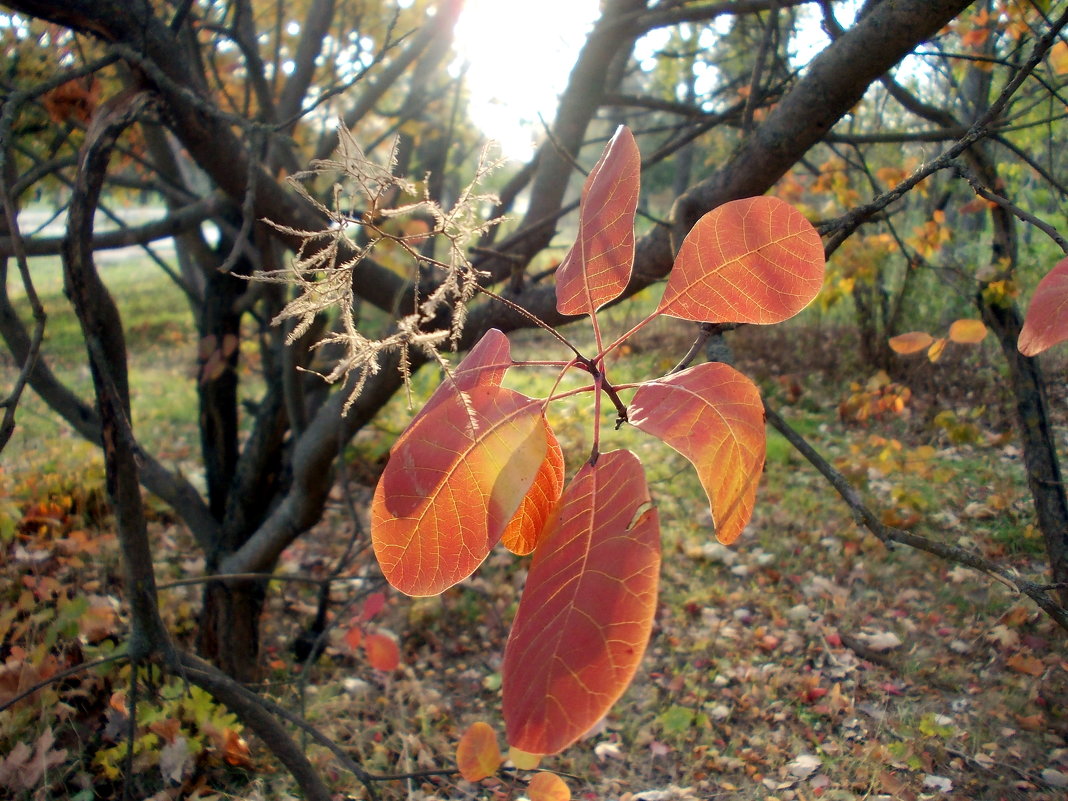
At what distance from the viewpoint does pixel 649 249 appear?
147cm

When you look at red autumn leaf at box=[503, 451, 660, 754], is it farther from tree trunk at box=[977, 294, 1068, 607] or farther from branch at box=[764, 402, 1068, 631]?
tree trunk at box=[977, 294, 1068, 607]

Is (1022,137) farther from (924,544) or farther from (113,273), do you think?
(113,273)

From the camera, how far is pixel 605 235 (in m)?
0.57

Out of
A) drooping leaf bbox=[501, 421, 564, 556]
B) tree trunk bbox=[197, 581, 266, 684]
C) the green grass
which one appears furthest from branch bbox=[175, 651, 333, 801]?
the green grass

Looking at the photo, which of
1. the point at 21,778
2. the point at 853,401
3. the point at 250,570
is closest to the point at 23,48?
the point at 250,570


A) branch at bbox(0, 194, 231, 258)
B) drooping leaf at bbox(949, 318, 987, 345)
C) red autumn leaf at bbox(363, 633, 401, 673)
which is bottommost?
red autumn leaf at bbox(363, 633, 401, 673)

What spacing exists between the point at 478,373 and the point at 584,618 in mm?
207

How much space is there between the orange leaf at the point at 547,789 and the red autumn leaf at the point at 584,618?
0.62m

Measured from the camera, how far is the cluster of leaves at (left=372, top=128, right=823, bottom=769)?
0.44 metres

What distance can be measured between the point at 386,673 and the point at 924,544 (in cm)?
235

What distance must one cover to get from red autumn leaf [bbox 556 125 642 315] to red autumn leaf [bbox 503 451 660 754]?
0.16 m

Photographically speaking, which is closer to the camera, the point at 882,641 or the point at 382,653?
the point at 382,653

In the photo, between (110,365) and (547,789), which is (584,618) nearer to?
(547,789)

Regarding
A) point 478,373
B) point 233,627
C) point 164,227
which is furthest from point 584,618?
point 233,627
